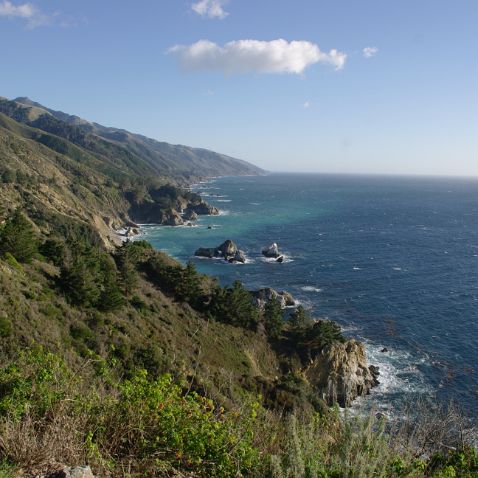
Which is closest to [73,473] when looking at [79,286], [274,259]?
[79,286]

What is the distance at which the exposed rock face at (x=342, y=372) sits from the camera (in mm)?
45062

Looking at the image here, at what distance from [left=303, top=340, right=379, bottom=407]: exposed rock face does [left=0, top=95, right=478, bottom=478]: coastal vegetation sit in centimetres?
15

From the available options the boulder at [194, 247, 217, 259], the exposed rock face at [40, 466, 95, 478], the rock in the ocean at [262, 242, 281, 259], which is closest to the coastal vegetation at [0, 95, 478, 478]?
the exposed rock face at [40, 466, 95, 478]

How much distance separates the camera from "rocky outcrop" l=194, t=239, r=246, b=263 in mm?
98762

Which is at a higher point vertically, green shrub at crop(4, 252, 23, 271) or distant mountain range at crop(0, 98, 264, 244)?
distant mountain range at crop(0, 98, 264, 244)

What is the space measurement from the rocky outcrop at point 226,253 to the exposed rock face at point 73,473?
9085 centimetres

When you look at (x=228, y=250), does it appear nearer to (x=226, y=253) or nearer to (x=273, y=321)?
(x=226, y=253)

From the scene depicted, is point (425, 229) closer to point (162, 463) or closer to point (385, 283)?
point (385, 283)

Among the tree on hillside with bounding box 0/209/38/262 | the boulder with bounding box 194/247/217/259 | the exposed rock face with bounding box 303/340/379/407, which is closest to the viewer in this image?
the tree on hillside with bounding box 0/209/38/262

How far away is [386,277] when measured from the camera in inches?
3228

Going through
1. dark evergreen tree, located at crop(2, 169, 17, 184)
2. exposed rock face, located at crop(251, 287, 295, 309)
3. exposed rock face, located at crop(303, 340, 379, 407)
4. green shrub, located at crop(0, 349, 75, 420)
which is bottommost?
exposed rock face, located at crop(303, 340, 379, 407)

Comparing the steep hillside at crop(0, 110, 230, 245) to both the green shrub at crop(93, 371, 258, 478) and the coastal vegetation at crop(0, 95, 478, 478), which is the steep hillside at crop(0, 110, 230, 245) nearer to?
the coastal vegetation at crop(0, 95, 478, 478)

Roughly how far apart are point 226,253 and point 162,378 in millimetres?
91963

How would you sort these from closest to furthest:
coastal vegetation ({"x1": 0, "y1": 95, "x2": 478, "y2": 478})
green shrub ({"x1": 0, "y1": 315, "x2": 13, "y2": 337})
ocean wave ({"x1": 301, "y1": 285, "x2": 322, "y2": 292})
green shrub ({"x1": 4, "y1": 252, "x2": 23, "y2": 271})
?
coastal vegetation ({"x1": 0, "y1": 95, "x2": 478, "y2": 478}), green shrub ({"x1": 0, "y1": 315, "x2": 13, "y2": 337}), green shrub ({"x1": 4, "y1": 252, "x2": 23, "y2": 271}), ocean wave ({"x1": 301, "y1": 285, "x2": 322, "y2": 292})
